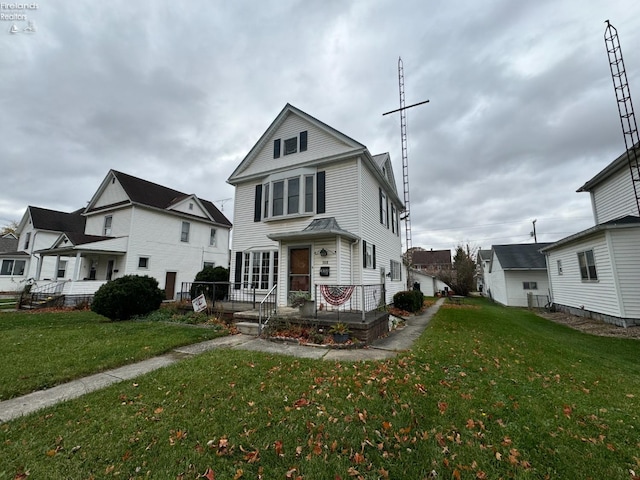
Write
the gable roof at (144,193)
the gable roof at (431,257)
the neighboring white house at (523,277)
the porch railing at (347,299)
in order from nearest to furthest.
→ the porch railing at (347,299)
the gable roof at (144,193)
the neighboring white house at (523,277)
the gable roof at (431,257)

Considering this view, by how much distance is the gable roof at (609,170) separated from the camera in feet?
39.3

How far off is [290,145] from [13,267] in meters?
31.1

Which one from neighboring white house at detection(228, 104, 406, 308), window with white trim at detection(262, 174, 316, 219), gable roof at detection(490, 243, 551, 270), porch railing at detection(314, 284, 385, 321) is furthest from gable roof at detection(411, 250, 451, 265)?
window with white trim at detection(262, 174, 316, 219)

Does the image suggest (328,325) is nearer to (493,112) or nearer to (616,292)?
(616,292)

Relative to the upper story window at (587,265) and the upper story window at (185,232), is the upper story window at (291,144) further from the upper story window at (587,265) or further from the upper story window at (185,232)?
the upper story window at (587,265)

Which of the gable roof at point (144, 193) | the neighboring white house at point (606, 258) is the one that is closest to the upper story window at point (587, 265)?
the neighboring white house at point (606, 258)

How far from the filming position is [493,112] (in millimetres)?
15070

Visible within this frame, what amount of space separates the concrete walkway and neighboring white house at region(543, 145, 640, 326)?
9.33 metres

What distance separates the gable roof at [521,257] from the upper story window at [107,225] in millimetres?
32963

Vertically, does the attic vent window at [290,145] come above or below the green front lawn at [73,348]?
above

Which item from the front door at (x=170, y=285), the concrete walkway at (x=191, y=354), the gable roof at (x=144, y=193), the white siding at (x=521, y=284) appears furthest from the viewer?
the white siding at (x=521, y=284)

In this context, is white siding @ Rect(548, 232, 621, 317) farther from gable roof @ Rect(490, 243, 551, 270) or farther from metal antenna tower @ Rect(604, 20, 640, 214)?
metal antenna tower @ Rect(604, 20, 640, 214)

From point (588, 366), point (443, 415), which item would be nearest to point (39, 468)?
point (443, 415)

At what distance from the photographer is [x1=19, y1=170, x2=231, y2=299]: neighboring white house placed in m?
17.3
